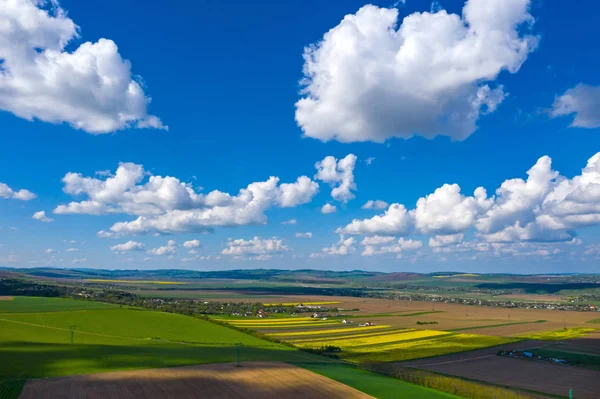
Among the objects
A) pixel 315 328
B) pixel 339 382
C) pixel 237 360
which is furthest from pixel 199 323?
pixel 339 382

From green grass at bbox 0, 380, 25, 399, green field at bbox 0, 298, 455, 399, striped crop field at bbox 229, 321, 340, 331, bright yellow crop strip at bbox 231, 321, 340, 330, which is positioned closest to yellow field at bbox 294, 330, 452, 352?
green field at bbox 0, 298, 455, 399

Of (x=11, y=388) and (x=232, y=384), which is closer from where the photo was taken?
(x=11, y=388)

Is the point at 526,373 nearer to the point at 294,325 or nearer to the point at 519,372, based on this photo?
the point at 519,372

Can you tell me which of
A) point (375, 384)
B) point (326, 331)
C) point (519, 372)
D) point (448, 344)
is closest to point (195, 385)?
point (375, 384)

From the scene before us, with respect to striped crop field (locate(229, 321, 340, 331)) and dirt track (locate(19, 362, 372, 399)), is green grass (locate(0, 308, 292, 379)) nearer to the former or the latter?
dirt track (locate(19, 362, 372, 399))

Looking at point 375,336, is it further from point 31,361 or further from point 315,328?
point 31,361
